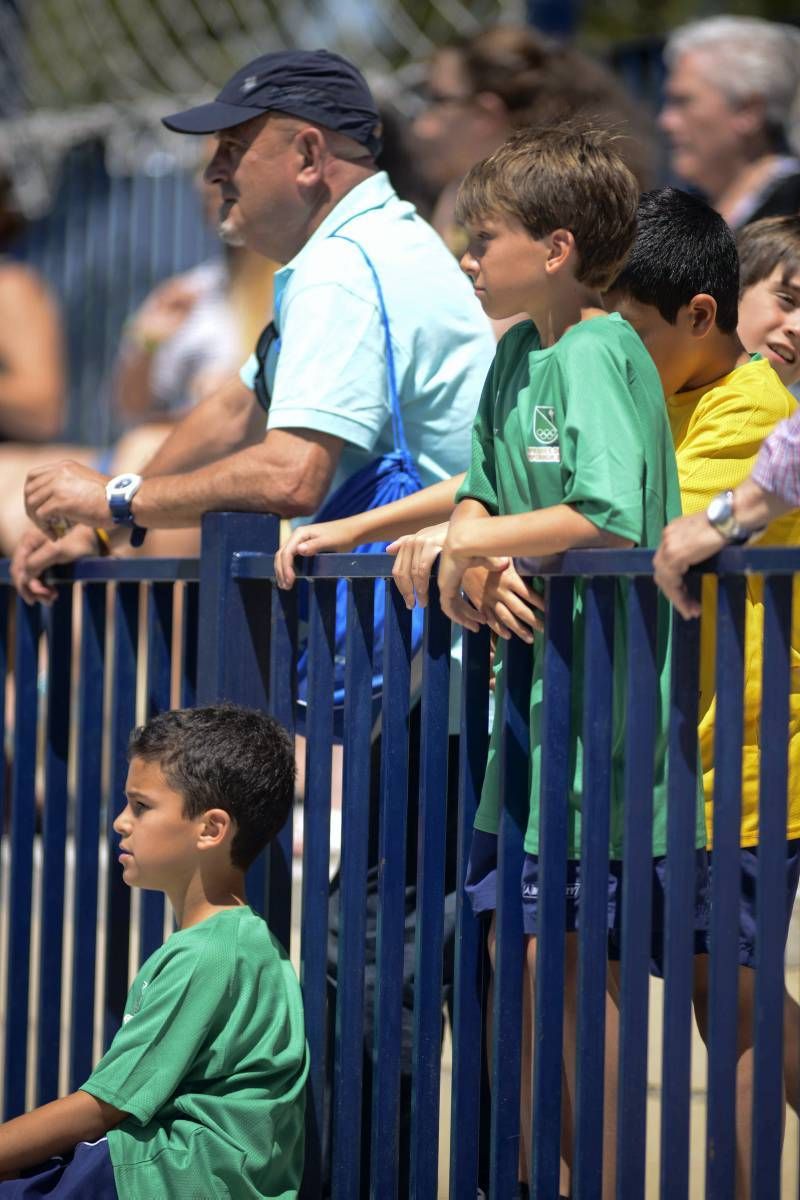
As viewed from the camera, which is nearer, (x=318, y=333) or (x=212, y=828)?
(x=212, y=828)

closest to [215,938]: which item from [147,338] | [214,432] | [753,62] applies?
[214,432]

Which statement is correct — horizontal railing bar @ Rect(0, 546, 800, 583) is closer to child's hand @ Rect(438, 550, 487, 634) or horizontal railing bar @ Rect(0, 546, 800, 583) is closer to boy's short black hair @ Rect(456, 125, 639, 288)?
child's hand @ Rect(438, 550, 487, 634)

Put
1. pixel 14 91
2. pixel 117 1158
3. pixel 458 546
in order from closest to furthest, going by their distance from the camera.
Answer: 1. pixel 458 546
2. pixel 117 1158
3. pixel 14 91

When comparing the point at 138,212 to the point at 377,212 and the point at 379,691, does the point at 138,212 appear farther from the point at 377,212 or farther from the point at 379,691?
the point at 379,691

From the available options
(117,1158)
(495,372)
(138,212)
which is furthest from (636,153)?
(138,212)

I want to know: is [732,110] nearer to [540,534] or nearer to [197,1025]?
[540,534]

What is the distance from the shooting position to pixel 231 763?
299 cm

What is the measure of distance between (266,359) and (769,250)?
1058 millimetres

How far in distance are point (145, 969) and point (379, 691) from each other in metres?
0.69

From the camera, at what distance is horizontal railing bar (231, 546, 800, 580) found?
2195mm

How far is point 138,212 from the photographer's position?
7.97 meters

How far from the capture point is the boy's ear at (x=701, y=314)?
2.87 meters

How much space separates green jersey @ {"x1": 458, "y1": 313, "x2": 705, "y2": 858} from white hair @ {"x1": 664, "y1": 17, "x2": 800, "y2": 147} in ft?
8.39

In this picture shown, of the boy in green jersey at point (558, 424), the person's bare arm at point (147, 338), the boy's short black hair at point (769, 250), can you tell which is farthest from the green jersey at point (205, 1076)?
the person's bare arm at point (147, 338)
